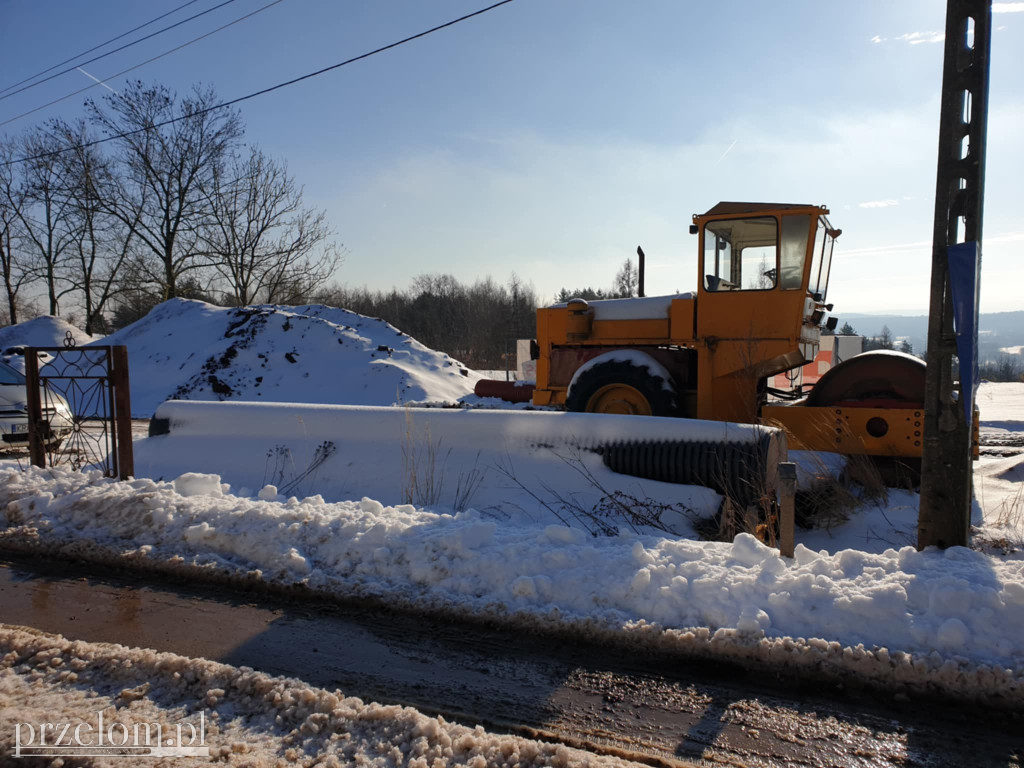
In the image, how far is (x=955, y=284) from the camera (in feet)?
12.9

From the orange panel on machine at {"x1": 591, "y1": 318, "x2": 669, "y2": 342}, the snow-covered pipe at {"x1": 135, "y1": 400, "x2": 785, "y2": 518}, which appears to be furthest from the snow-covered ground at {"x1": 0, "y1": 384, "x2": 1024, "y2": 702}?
the orange panel on machine at {"x1": 591, "y1": 318, "x2": 669, "y2": 342}

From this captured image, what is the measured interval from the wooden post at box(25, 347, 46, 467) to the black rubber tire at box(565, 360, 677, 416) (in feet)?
19.4

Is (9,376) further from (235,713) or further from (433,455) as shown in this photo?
(235,713)

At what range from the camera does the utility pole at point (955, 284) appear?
3926 millimetres

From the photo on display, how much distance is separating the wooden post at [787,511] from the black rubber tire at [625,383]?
3.78m

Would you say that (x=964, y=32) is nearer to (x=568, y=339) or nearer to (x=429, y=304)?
(x=568, y=339)

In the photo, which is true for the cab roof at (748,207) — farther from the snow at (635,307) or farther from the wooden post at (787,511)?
the wooden post at (787,511)

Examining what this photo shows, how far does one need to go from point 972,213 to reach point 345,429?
18.5ft

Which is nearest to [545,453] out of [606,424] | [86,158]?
[606,424]

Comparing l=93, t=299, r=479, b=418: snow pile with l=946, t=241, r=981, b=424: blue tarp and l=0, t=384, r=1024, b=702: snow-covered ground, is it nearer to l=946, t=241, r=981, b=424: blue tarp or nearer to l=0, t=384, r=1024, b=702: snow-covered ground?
l=0, t=384, r=1024, b=702: snow-covered ground

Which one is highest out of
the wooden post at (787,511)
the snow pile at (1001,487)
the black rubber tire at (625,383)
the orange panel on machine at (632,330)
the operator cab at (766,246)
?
the operator cab at (766,246)

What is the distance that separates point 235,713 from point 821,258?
7.65m

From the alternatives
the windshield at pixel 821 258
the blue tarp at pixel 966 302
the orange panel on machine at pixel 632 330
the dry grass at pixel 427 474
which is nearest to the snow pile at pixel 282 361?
the orange panel on machine at pixel 632 330

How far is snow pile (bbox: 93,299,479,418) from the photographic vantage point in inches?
679
